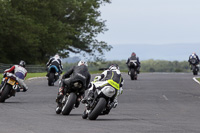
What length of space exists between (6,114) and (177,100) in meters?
10.7

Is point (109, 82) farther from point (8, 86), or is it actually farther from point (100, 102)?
point (8, 86)

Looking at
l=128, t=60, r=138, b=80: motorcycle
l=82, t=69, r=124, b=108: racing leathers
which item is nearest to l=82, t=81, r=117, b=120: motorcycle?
l=82, t=69, r=124, b=108: racing leathers

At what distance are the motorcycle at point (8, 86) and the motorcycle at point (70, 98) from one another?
175 inches

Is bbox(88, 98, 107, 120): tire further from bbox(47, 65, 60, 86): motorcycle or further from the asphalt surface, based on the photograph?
bbox(47, 65, 60, 86): motorcycle

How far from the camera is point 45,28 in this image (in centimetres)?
7188

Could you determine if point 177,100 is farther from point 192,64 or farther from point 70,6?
point 70,6

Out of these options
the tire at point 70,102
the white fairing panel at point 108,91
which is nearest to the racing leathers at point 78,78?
the tire at point 70,102

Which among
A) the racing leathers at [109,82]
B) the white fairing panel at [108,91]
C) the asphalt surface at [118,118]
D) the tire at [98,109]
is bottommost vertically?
the asphalt surface at [118,118]

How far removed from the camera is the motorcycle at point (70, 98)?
1675 centimetres

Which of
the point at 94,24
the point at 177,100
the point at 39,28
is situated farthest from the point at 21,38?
the point at 177,100

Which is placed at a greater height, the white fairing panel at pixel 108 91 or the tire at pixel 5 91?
the white fairing panel at pixel 108 91

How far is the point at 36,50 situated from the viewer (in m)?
75.6

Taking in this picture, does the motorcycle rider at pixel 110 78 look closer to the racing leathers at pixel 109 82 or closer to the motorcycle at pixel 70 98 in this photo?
the racing leathers at pixel 109 82

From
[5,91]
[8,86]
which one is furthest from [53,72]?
[5,91]
